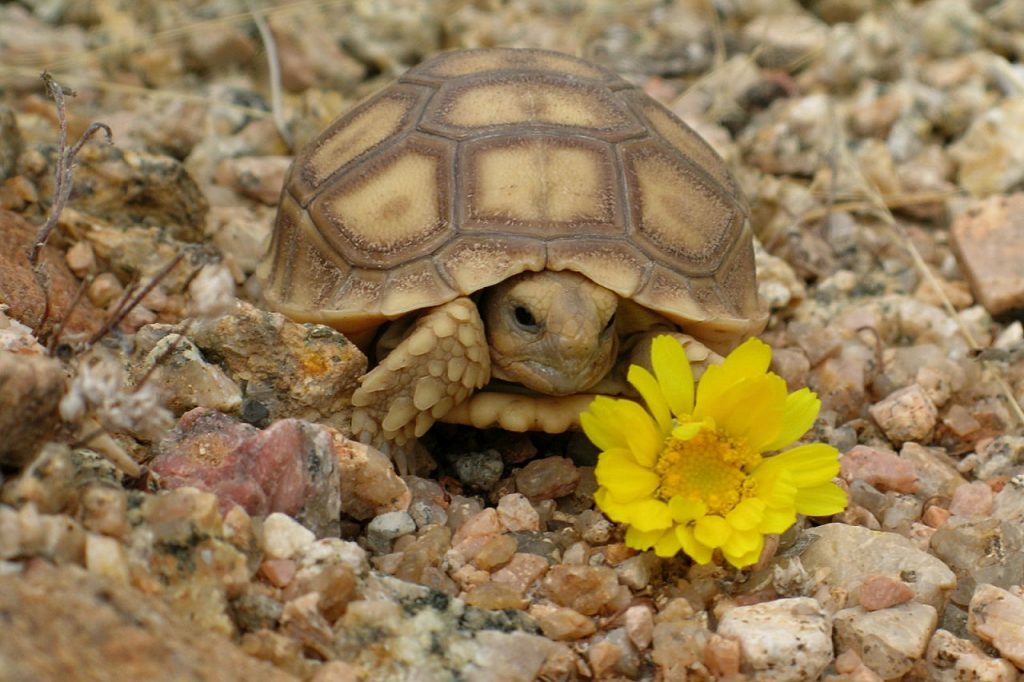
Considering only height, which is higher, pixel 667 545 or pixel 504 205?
pixel 504 205

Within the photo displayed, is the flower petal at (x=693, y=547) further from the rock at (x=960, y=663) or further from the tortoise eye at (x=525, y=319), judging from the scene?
the tortoise eye at (x=525, y=319)

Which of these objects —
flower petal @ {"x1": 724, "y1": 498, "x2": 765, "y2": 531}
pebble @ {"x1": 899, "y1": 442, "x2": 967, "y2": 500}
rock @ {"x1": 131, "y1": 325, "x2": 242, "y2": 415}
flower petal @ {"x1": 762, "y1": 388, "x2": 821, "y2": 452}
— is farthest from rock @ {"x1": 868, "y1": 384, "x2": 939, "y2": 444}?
rock @ {"x1": 131, "y1": 325, "x2": 242, "y2": 415}

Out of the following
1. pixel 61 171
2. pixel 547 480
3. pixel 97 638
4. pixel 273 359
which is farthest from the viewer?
pixel 547 480

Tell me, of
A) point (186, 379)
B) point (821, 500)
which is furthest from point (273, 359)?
point (821, 500)

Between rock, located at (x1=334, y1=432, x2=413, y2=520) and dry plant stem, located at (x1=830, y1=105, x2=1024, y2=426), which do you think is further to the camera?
dry plant stem, located at (x1=830, y1=105, x2=1024, y2=426)

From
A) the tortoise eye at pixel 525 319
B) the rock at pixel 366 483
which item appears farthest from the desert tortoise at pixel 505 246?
the rock at pixel 366 483

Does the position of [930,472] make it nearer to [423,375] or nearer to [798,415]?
[798,415]

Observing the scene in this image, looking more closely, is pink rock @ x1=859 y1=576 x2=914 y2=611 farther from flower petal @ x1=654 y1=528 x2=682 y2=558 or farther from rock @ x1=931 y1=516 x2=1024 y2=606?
flower petal @ x1=654 y1=528 x2=682 y2=558
